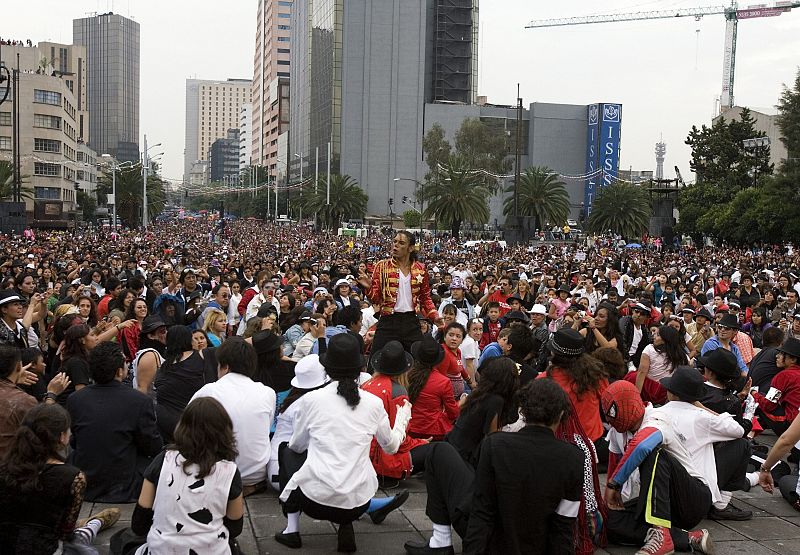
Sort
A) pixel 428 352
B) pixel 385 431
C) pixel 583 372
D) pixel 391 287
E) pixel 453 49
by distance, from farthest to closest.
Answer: pixel 453 49, pixel 391 287, pixel 428 352, pixel 583 372, pixel 385 431

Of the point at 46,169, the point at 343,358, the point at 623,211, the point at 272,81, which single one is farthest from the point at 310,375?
the point at 272,81

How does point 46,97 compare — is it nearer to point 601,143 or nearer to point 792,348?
point 601,143

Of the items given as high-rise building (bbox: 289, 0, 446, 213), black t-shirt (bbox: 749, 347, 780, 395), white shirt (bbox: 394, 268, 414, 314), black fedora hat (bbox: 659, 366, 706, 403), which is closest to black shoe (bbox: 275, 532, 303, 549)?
black fedora hat (bbox: 659, 366, 706, 403)

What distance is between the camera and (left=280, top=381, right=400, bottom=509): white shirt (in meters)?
5.41

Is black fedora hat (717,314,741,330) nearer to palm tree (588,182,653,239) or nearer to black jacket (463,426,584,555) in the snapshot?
black jacket (463,426,584,555)

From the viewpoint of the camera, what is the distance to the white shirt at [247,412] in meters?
6.18

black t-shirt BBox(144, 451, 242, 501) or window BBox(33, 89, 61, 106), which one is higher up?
window BBox(33, 89, 61, 106)

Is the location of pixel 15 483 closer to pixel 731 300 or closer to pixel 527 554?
pixel 527 554

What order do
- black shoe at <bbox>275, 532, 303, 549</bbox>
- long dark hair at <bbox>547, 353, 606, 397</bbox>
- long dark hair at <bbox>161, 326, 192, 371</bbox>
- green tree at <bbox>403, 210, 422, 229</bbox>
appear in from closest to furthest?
black shoe at <bbox>275, 532, 303, 549</bbox>
long dark hair at <bbox>547, 353, 606, 397</bbox>
long dark hair at <bbox>161, 326, 192, 371</bbox>
green tree at <bbox>403, 210, 422, 229</bbox>

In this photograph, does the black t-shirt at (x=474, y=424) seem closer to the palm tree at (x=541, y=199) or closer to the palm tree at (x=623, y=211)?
the palm tree at (x=541, y=199)

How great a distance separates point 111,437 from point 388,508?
6.99 ft

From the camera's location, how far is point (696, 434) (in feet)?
20.2

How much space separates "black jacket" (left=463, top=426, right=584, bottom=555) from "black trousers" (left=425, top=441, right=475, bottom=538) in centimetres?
61

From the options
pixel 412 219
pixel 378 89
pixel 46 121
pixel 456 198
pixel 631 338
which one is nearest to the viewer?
pixel 631 338
